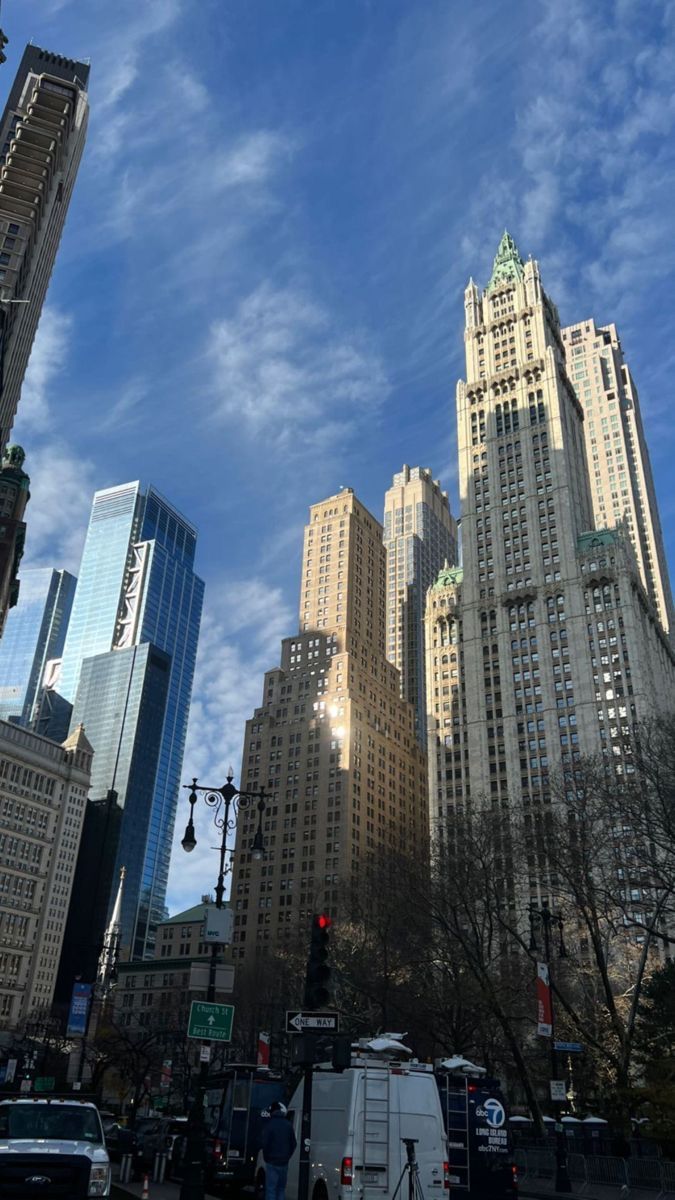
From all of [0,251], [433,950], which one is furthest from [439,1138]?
[0,251]

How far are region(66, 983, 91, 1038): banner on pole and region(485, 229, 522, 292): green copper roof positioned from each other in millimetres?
129979

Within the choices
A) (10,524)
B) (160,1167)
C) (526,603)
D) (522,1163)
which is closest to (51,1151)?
(160,1167)

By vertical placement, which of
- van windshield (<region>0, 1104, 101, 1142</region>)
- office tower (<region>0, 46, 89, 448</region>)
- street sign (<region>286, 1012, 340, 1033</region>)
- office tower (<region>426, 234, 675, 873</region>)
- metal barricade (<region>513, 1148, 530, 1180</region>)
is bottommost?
metal barricade (<region>513, 1148, 530, 1180</region>)

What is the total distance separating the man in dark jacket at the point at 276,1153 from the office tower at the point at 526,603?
290 feet

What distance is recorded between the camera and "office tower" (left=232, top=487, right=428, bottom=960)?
125m

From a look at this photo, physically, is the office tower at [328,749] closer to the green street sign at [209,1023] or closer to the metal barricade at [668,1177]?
the metal barricade at [668,1177]

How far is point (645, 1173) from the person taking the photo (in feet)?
85.3

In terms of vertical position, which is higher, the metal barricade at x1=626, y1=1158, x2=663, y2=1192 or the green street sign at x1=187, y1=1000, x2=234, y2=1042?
the green street sign at x1=187, y1=1000, x2=234, y2=1042

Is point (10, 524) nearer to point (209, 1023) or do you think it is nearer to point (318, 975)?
point (209, 1023)

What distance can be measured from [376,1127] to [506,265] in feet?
505

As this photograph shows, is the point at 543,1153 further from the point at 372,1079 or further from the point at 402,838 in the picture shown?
the point at 402,838

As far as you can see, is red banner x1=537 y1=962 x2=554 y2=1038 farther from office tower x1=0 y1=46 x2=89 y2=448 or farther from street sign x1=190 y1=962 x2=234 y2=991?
office tower x1=0 y1=46 x2=89 y2=448

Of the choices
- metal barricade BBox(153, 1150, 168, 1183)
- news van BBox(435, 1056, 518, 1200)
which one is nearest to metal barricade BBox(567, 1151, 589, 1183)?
news van BBox(435, 1056, 518, 1200)

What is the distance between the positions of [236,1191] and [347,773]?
105712 mm
